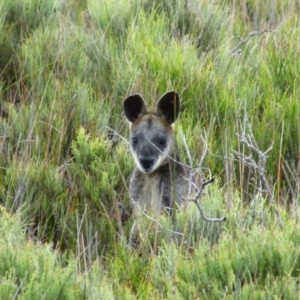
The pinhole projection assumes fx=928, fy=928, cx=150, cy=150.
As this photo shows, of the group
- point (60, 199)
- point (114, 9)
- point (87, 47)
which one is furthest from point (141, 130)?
point (114, 9)

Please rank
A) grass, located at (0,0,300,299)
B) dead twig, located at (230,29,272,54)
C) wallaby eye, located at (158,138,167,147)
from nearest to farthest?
grass, located at (0,0,300,299), wallaby eye, located at (158,138,167,147), dead twig, located at (230,29,272,54)

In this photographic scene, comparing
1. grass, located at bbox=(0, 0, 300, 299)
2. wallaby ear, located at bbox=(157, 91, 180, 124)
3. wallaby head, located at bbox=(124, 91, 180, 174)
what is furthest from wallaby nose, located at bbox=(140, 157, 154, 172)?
wallaby ear, located at bbox=(157, 91, 180, 124)

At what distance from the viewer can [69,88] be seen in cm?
734

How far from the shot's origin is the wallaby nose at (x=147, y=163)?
6.21 m

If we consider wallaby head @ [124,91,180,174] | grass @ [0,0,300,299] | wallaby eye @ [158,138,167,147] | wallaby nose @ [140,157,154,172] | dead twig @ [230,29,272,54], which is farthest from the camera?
dead twig @ [230,29,272,54]

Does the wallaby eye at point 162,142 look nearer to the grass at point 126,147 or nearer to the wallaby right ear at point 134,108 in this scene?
the grass at point 126,147

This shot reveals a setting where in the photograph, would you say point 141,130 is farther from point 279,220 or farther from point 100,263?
point 279,220

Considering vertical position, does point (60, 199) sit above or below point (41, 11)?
below

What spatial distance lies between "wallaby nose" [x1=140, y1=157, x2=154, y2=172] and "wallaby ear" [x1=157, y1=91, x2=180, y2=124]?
46 centimetres

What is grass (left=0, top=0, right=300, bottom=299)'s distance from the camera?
4.40 meters

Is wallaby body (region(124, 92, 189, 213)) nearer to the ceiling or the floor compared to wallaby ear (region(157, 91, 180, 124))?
nearer to the floor

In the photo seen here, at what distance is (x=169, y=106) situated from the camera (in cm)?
655

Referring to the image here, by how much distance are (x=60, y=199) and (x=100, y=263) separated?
0.94 m

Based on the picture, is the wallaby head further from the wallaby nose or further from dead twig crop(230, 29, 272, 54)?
dead twig crop(230, 29, 272, 54)
